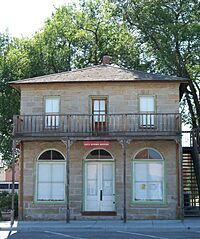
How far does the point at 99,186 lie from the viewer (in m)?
24.0

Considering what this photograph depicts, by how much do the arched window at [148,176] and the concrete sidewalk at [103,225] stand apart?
1.59 metres

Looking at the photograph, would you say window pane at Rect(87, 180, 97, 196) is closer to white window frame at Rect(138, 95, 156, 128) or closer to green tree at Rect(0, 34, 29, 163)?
white window frame at Rect(138, 95, 156, 128)

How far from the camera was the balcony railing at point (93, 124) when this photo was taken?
76.8 feet

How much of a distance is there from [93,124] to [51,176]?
125 inches

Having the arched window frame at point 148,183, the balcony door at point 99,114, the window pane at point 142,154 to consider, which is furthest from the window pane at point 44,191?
the window pane at point 142,154

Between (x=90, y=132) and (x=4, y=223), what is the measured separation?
5.55 metres

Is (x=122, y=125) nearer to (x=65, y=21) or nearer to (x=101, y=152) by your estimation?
(x=101, y=152)

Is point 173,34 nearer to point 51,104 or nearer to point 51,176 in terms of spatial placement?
point 51,104

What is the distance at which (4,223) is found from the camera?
2217 centimetres

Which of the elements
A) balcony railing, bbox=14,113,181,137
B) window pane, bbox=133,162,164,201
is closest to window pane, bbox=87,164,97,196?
balcony railing, bbox=14,113,181,137

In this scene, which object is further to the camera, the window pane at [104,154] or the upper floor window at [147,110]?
the window pane at [104,154]

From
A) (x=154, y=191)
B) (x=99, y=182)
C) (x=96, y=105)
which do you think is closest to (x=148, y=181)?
(x=154, y=191)

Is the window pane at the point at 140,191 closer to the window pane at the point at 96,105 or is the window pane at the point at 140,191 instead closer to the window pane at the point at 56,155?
the window pane at the point at 56,155

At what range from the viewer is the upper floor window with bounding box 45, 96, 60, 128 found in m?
24.3
